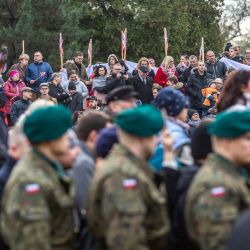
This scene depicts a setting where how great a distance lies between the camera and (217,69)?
1747 centimetres

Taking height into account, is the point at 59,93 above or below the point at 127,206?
below

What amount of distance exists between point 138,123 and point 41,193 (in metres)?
0.66

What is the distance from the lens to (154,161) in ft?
16.3


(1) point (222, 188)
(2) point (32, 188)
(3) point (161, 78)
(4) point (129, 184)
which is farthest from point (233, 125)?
(3) point (161, 78)

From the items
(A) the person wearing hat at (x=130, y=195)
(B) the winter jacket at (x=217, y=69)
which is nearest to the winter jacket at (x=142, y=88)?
(B) the winter jacket at (x=217, y=69)

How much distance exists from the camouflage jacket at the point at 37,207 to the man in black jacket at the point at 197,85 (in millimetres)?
12333

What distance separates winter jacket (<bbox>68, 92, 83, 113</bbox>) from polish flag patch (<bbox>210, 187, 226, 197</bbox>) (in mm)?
11664

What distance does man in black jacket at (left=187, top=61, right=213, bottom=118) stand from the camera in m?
16.2

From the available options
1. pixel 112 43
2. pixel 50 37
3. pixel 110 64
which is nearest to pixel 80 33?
pixel 50 37

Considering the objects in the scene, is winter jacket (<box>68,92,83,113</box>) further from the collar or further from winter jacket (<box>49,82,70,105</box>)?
the collar

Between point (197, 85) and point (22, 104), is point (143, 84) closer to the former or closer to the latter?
point (197, 85)

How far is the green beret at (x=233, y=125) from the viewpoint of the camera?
391 centimetres

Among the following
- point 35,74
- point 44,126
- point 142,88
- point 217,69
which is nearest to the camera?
point 44,126

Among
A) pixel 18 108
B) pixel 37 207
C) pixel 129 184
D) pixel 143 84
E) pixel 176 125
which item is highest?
pixel 129 184
